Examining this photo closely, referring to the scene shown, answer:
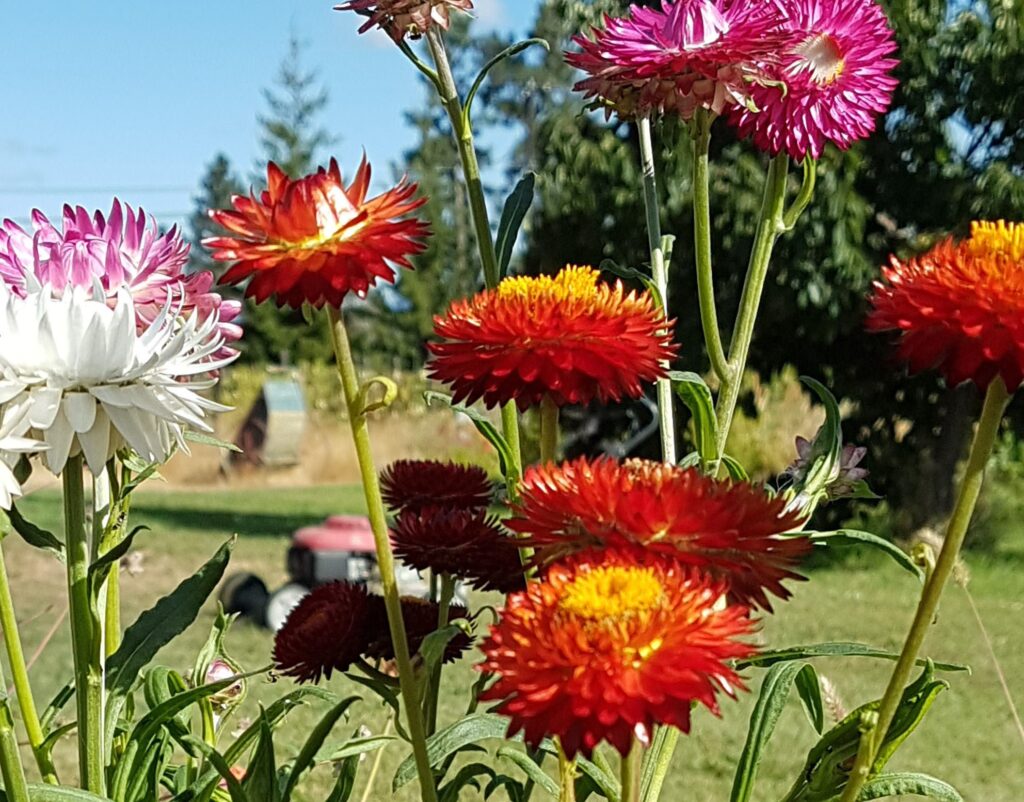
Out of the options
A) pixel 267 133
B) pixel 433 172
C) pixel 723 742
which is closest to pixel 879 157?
pixel 723 742

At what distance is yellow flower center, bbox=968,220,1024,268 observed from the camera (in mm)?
834

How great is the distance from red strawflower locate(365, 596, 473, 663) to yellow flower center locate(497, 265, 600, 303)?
12.4 inches

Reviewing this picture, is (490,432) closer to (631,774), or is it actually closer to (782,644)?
(631,774)

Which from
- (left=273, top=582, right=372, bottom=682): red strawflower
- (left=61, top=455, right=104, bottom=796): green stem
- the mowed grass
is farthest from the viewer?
the mowed grass

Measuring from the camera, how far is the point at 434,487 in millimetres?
1269

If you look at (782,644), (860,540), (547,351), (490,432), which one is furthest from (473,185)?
(782,644)

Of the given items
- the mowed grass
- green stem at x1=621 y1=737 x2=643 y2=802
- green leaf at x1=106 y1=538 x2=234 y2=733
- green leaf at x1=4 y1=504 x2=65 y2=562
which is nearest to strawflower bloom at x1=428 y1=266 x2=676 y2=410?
green stem at x1=621 y1=737 x2=643 y2=802

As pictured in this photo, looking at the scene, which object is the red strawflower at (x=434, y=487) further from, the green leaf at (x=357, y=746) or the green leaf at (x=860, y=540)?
the green leaf at (x=860, y=540)

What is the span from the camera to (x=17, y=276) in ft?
3.59

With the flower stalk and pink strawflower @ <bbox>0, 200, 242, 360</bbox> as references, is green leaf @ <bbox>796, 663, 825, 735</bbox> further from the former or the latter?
pink strawflower @ <bbox>0, 200, 242, 360</bbox>

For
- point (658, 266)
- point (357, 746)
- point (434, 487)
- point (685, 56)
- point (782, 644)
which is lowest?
point (782, 644)

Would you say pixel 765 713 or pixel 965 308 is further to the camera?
pixel 765 713

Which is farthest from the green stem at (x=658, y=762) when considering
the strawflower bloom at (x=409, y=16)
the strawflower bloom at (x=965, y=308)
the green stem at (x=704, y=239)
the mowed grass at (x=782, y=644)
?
the mowed grass at (x=782, y=644)

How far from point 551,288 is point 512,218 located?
33 centimetres
